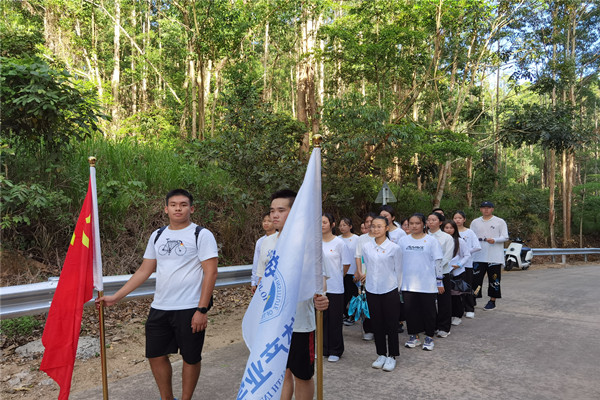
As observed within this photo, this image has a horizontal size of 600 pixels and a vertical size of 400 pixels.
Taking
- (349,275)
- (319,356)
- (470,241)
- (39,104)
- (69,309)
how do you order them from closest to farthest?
(319,356) < (69,309) < (39,104) < (349,275) < (470,241)

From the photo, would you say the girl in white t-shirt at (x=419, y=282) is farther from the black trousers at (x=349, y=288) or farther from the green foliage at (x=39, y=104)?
the green foliage at (x=39, y=104)

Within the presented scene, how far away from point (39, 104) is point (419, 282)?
566 cm

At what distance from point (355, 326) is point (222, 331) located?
6.76 feet

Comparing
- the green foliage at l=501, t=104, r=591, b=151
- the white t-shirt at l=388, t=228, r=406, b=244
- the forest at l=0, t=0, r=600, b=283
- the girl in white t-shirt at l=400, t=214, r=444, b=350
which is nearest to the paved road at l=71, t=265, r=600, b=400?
the girl in white t-shirt at l=400, t=214, r=444, b=350

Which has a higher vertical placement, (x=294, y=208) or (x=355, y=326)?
(x=294, y=208)

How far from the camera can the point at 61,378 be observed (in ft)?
10.8

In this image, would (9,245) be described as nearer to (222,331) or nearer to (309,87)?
(222,331)

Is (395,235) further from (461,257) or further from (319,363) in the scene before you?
(319,363)

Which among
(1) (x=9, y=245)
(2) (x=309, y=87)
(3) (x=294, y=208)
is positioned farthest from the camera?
(2) (x=309, y=87)

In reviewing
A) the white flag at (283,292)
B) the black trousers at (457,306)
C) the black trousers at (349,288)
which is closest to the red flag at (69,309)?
the white flag at (283,292)

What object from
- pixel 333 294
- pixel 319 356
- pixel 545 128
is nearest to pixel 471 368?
pixel 333 294

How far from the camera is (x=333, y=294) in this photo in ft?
17.6

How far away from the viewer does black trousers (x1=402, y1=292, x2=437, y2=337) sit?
18.5ft

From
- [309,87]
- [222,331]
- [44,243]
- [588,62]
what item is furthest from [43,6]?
[588,62]
